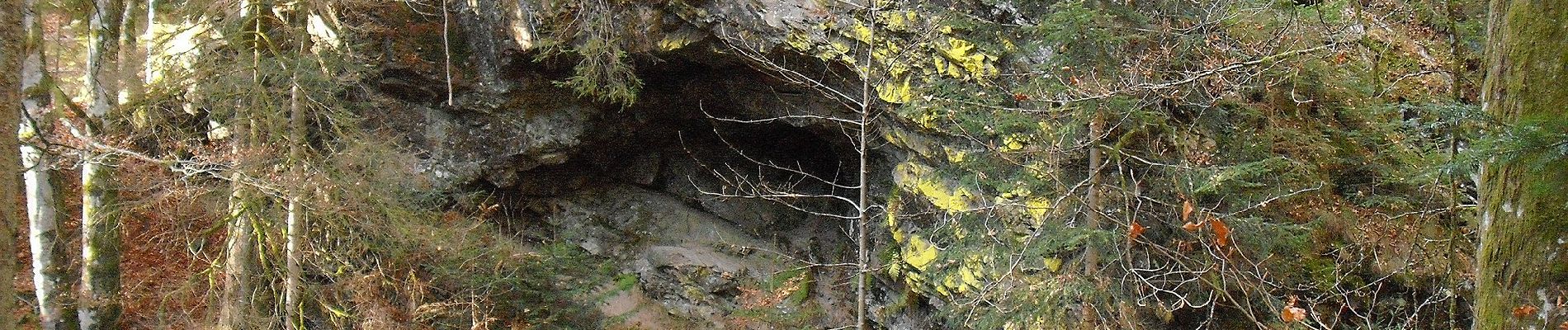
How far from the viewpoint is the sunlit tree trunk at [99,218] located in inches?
248

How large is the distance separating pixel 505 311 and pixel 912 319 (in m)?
3.91

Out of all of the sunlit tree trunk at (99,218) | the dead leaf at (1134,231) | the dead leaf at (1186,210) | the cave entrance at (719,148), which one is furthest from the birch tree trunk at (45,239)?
the dead leaf at (1186,210)

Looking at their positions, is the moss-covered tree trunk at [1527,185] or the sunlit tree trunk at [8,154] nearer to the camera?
the moss-covered tree trunk at [1527,185]

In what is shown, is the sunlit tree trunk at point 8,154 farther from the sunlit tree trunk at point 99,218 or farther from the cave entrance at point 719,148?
the cave entrance at point 719,148

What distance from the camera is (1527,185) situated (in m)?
2.46

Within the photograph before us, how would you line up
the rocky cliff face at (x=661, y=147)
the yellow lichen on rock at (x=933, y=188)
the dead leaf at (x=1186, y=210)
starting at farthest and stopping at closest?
the rocky cliff face at (x=661, y=147) < the yellow lichen on rock at (x=933, y=188) < the dead leaf at (x=1186, y=210)

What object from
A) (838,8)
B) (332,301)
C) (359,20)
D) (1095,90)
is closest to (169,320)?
(332,301)

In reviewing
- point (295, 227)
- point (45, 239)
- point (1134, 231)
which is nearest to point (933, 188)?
point (1134, 231)

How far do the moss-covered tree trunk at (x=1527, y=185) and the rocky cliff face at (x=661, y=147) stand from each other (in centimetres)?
523

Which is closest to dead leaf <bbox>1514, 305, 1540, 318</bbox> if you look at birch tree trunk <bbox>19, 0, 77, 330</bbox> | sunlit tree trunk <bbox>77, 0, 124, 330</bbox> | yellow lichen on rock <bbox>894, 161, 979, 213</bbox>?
yellow lichen on rock <bbox>894, 161, 979, 213</bbox>

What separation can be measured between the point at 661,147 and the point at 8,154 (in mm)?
7722

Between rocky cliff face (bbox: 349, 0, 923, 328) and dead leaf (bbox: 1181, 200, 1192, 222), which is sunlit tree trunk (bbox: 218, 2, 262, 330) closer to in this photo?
rocky cliff face (bbox: 349, 0, 923, 328)

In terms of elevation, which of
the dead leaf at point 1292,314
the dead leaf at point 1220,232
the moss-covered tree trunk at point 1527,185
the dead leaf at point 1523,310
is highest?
the moss-covered tree trunk at point 1527,185

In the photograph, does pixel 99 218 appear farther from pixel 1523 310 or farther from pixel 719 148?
pixel 1523 310
